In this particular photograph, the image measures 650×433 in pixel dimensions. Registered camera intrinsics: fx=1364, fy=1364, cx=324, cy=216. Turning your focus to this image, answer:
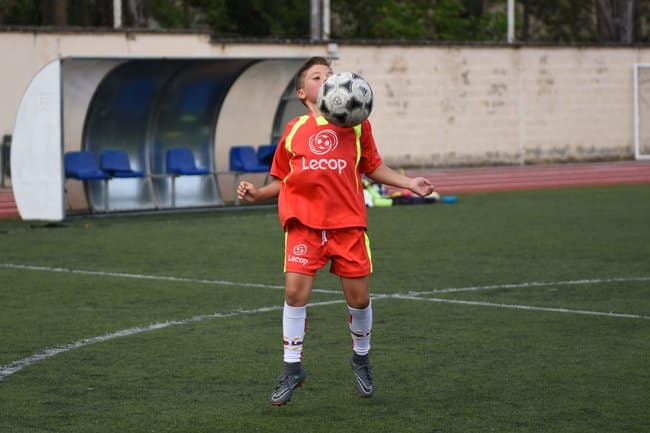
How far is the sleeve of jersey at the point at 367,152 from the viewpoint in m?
7.34

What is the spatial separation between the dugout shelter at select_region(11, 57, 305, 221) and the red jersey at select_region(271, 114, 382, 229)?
11650 mm

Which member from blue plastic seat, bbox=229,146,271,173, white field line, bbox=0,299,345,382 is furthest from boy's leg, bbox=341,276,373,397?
blue plastic seat, bbox=229,146,271,173

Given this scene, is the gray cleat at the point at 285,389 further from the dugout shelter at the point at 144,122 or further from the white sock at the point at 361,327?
the dugout shelter at the point at 144,122

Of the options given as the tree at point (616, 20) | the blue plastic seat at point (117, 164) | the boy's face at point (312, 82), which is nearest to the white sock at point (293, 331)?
the boy's face at point (312, 82)

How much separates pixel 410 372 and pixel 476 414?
1184mm

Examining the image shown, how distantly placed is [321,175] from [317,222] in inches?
9.7

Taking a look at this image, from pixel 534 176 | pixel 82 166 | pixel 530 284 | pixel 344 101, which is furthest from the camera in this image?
pixel 534 176

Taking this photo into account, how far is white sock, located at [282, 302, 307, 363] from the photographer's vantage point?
716 cm

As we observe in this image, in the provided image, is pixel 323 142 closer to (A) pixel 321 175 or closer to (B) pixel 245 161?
(A) pixel 321 175

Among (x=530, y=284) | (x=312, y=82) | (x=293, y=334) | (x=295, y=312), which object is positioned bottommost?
(x=530, y=284)

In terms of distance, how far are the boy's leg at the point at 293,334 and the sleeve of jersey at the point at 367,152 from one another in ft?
2.31

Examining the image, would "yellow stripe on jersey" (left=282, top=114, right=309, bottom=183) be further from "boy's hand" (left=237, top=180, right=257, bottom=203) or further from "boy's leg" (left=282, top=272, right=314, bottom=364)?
"boy's leg" (left=282, top=272, right=314, bottom=364)

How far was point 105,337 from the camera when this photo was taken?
30.8ft

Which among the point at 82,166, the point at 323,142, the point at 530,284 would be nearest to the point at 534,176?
the point at 82,166
